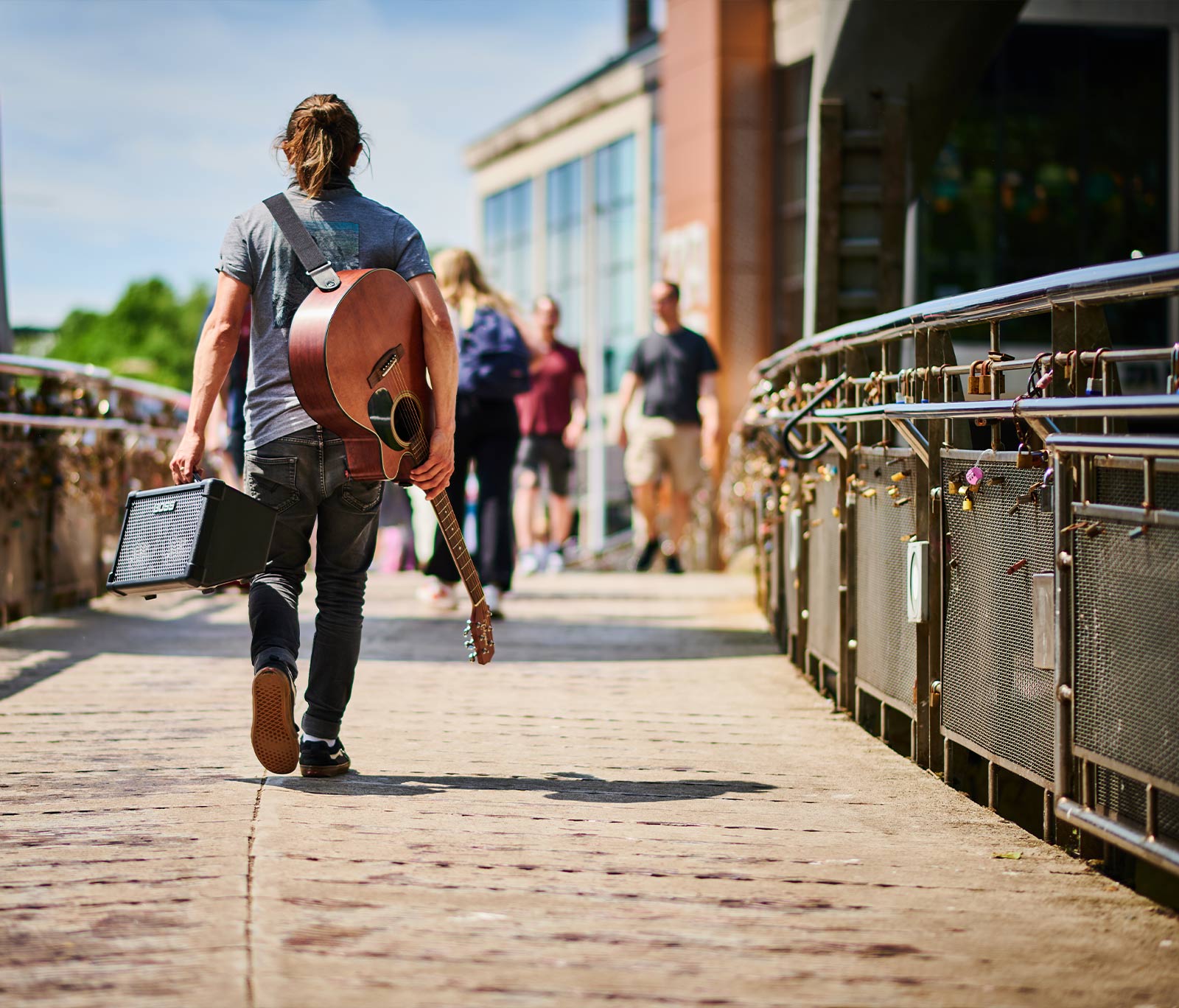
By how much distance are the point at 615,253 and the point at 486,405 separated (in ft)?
89.1

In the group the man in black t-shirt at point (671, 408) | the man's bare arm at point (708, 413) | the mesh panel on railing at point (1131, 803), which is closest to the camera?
the mesh panel on railing at point (1131, 803)

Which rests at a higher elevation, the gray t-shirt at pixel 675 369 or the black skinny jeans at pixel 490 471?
the gray t-shirt at pixel 675 369

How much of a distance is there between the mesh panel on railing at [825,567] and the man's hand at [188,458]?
2.72 m

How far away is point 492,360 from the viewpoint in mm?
8891

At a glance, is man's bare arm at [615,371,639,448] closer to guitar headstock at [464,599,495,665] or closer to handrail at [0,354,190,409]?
handrail at [0,354,190,409]

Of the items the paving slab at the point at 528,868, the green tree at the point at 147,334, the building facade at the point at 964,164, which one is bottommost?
the paving slab at the point at 528,868

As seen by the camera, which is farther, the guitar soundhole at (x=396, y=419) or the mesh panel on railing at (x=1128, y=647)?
the guitar soundhole at (x=396, y=419)

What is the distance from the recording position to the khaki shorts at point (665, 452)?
12914 millimetres

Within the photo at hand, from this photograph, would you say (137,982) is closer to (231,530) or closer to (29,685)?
(231,530)

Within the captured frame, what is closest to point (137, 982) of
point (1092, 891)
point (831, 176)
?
point (1092, 891)

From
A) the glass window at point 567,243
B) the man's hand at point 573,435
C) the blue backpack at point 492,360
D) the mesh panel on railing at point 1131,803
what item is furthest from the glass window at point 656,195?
the mesh panel on railing at point 1131,803

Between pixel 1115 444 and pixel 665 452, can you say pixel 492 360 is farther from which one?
pixel 1115 444

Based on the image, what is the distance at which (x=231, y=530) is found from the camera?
13.9 feet

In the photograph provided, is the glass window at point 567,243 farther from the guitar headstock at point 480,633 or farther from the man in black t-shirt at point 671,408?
the guitar headstock at point 480,633
